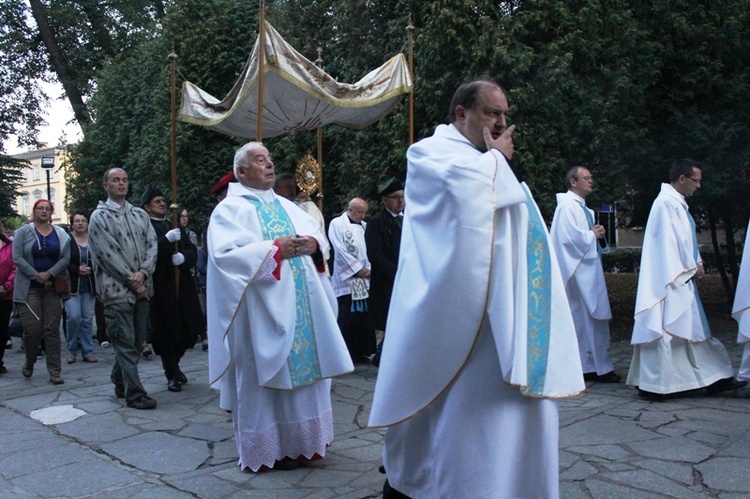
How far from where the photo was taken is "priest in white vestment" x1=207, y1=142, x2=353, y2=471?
15.3 ft

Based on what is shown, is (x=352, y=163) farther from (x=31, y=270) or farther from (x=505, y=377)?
(x=505, y=377)

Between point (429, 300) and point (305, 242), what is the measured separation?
6.54ft

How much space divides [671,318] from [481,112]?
403 cm

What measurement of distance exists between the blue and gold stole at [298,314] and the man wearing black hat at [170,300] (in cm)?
238

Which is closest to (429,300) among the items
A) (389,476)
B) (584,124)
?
(389,476)

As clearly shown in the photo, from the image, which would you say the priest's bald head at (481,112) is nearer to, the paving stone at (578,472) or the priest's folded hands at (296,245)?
the priest's folded hands at (296,245)

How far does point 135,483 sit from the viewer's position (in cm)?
452

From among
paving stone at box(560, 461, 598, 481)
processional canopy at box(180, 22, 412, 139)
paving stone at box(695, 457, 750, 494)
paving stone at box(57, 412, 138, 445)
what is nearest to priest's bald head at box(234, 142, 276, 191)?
processional canopy at box(180, 22, 412, 139)

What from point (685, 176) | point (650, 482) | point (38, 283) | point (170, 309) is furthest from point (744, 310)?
point (38, 283)

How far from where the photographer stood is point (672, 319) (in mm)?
6547

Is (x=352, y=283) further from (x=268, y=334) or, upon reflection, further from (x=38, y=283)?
(x=268, y=334)

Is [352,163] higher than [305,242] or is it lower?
higher

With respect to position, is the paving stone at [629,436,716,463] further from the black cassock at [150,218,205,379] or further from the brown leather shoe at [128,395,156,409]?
the black cassock at [150,218,205,379]

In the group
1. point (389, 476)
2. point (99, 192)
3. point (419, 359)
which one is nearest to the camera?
point (419, 359)
